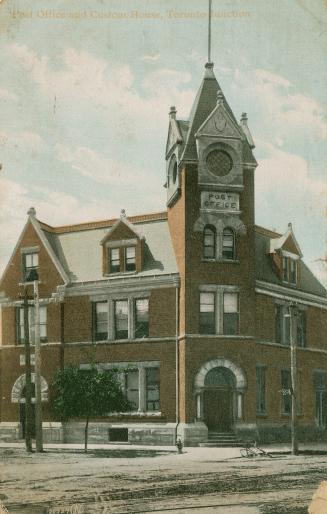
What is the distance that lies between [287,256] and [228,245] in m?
5.31

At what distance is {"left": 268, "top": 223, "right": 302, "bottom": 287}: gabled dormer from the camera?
45.2 feet

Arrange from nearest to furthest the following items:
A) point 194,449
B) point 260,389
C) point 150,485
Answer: point 150,485
point 194,449
point 260,389

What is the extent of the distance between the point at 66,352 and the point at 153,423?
3.32 m

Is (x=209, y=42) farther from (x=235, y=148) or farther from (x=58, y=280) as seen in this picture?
(x=58, y=280)

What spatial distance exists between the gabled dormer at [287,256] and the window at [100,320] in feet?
17.0

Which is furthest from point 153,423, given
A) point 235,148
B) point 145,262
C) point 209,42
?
point 209,42

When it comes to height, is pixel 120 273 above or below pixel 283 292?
above

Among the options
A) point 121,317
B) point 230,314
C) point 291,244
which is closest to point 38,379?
point 121,317

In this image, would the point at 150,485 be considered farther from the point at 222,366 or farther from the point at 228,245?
the point at 228,245

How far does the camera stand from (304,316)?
2153 centimetres

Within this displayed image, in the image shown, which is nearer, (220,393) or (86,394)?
(86,394)

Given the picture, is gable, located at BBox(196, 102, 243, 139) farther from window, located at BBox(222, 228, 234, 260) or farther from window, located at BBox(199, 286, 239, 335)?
window, located at BBox(199, 286, 239, 335)

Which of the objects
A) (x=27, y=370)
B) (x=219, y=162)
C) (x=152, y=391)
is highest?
(x=219, y=162)

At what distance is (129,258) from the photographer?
2353 cm
